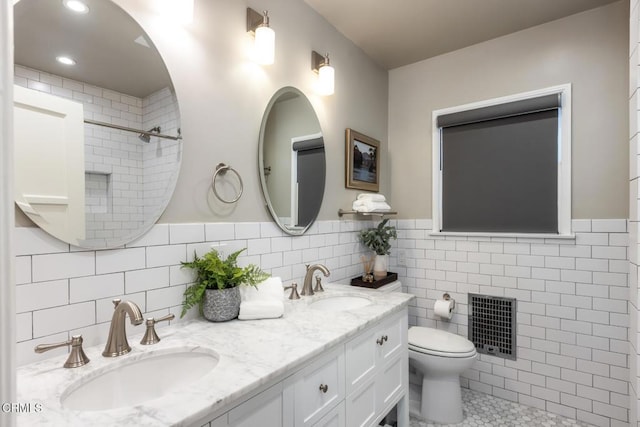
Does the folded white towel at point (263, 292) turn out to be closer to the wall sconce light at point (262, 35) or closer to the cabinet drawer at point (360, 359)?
the cabinet drawer at point (360, 359)

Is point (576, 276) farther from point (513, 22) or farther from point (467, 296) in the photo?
point (513, 22)

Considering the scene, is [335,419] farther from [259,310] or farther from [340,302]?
[340,302]

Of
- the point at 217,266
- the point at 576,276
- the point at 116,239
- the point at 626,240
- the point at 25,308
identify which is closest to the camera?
the point at 25,308

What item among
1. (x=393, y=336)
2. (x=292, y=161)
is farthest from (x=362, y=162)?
(x=393, y=336)

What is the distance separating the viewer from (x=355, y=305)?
188 cm

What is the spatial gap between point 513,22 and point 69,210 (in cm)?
278

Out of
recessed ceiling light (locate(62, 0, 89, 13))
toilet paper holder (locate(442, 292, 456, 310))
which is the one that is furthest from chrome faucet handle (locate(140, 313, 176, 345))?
toilet paper holder (locate(442, 292, 456, 310))

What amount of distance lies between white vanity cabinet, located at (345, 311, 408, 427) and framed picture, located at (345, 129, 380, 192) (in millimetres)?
1106

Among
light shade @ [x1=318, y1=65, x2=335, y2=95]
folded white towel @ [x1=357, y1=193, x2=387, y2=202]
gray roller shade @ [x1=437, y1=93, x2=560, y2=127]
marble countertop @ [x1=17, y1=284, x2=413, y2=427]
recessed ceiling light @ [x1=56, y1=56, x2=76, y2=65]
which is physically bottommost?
marble countertop @ [x1=17, y1=284, x2=413, y2=427]

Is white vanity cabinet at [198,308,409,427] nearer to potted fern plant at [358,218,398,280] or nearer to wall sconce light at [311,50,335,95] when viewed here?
potted fern plant at [358,218,398,280]

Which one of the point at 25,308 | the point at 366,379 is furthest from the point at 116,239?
the point at 366,379

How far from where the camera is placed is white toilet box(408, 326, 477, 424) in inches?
80.7

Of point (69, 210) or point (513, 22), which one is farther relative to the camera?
point (513, 22)

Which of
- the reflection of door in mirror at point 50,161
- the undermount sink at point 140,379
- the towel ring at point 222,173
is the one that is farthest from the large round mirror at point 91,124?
the undermount sink at point 140,379
